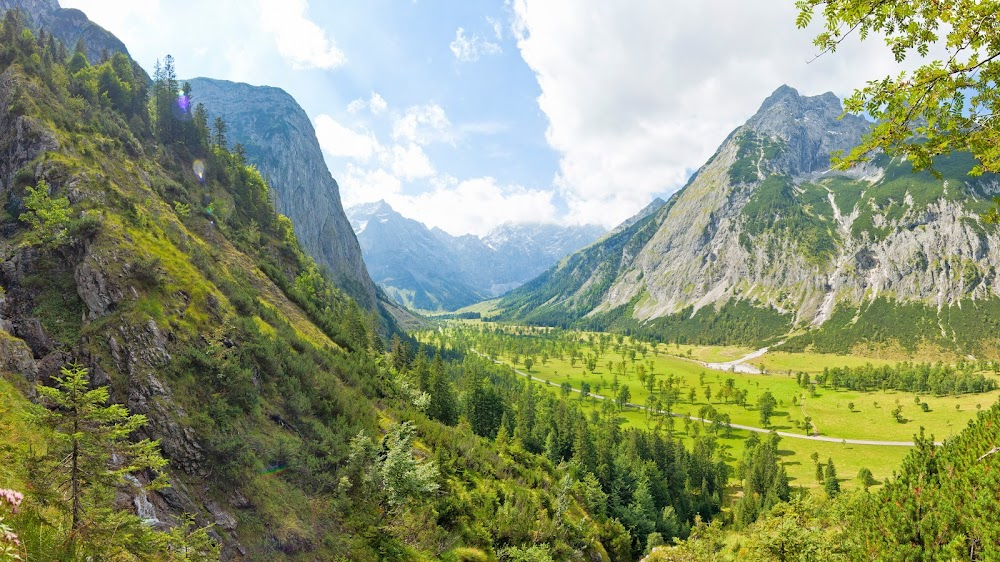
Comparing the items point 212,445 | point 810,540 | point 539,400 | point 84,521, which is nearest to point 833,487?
point 539,400

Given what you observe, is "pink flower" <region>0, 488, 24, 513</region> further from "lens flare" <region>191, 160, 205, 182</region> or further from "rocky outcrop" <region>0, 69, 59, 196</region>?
"lens flare" <region>191, 160, 205, 182</region>

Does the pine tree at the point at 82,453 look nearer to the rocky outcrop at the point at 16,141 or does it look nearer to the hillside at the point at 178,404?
the hillside at the point at 178,404

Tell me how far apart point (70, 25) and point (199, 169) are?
150 metres

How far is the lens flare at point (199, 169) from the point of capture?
241ft

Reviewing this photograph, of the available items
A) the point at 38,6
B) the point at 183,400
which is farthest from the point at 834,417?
the point at 38,6

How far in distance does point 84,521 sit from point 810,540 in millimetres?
29413

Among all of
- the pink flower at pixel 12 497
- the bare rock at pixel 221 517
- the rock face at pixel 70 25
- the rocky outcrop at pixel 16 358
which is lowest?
the bare rock at pixel 221 517

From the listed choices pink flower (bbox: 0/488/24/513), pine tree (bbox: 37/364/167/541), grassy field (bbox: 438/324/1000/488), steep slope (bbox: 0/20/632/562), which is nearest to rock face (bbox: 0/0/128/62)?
steep slope (bbox: 0/20/632/562)

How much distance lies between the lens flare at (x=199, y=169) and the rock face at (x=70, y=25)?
116115 mm

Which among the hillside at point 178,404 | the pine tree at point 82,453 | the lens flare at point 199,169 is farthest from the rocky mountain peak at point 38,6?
the pine tree at point 82,453

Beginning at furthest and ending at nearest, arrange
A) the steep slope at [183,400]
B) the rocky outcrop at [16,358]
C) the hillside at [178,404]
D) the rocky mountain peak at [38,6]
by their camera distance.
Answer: the rocky mountain peak at [38,6] → the rocky outcrop at [16,358] → the steep slope at [183,400] → the hillside at [178,404]

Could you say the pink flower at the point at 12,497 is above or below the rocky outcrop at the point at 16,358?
above

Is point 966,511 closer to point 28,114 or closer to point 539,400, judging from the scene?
point 28,114

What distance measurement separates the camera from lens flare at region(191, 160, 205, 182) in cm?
7331
